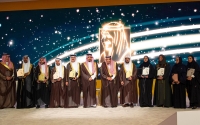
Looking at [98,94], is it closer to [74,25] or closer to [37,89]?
[37,89]

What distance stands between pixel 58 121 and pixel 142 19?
4.58 meters

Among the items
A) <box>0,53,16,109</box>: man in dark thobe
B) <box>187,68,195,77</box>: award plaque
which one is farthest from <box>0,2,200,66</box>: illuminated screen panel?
<box>0,53,16,109</box>: man in dark thobe

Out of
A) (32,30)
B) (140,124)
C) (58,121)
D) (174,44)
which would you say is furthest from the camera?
(32,30)

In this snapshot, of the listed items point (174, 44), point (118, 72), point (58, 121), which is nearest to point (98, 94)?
point (118, 72)

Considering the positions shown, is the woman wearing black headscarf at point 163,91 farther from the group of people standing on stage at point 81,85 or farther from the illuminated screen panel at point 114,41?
the illuminated screen panel at point 114,41

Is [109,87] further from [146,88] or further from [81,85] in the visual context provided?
[146,88]

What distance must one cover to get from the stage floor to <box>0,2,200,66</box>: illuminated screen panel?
2232 millimetres

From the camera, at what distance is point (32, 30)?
8.75 m

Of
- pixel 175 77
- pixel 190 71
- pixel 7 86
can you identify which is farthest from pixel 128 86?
pixel 7 86

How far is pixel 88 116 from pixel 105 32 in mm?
3487

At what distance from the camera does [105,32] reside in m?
8.42

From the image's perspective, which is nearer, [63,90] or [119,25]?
[63,90]

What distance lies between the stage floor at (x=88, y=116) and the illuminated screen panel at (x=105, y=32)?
223 centimetres

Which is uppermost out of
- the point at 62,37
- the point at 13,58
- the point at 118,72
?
the point at 62,37
